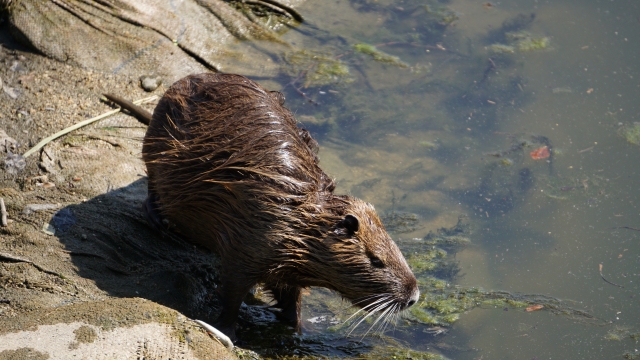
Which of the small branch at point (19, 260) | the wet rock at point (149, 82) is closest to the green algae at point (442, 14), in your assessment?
the wet rock at point (149, 82)

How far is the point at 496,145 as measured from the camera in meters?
6.08

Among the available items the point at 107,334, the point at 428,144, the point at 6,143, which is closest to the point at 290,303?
the point at 107,334

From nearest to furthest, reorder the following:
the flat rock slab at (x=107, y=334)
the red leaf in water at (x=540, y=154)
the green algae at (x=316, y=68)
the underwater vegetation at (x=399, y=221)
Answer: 1. the flat rock slab at (x=107, y=334)
2. the underwater vegetation at (x=399, y=221)
3. the red leaf in water at (x=540, y=154)
4. the green algae at (x=316, y=68)

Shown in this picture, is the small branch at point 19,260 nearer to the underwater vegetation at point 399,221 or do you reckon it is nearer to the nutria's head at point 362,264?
the nutria's head at point 362,264

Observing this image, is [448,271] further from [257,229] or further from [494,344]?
[257,229]

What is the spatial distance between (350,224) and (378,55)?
11.6 feet

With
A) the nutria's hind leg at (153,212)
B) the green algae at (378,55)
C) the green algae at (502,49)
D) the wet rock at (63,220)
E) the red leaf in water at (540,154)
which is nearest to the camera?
the wet rock at (63,220)

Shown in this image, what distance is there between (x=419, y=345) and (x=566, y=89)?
3344 millimetres

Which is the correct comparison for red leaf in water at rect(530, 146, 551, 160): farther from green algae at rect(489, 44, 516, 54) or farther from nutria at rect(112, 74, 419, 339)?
nutria at rect(112, 74, 419, 339)

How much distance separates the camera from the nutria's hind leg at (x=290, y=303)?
4.23m

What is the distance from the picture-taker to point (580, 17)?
741 centimetres

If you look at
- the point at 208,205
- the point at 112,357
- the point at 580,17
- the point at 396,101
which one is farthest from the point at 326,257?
the point at 580,17

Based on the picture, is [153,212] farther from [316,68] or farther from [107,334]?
[316,68]

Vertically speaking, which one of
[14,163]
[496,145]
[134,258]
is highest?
[14,163]
